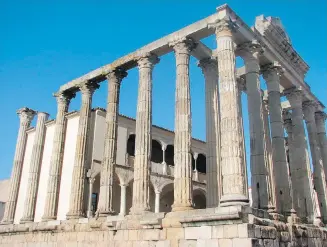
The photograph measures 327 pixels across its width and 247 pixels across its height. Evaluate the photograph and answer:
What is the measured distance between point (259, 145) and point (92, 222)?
320 inches

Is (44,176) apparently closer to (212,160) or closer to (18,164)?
(18,164)

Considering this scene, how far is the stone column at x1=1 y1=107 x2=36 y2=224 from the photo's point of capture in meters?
22.0

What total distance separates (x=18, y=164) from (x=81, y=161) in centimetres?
733

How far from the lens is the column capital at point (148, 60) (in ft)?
56.8

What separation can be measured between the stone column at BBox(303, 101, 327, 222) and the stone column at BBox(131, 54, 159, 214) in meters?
10.2

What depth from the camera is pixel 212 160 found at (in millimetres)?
16078

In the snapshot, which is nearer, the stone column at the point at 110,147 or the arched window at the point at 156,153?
the stone column at the point at 110,147

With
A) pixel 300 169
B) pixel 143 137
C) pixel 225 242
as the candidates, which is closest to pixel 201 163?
pixel 300 169

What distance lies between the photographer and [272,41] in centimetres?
1852

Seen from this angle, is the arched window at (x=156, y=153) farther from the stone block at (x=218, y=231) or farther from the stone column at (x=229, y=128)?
the stone block at (x=218, y=231)

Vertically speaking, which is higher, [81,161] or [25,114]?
[25,114]

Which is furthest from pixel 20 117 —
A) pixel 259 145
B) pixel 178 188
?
pixel 259 145

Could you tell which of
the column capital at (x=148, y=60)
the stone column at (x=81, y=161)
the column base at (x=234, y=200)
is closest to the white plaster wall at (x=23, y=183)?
the stone column at (x=81, y=161)

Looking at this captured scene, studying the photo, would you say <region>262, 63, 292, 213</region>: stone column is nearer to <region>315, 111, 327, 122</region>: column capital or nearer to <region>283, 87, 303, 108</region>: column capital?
<region>283, 87, 303, 108</region>: column capital
